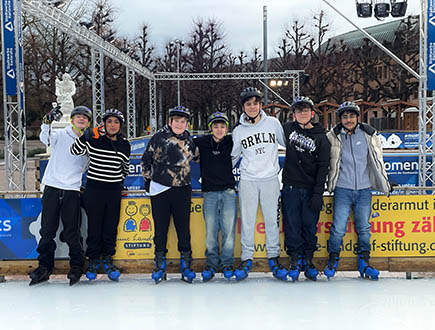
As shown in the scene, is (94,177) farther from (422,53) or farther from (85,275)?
(422,53)

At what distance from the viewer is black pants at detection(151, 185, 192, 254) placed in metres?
4.48

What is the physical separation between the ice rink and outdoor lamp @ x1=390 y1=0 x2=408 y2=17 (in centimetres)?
784

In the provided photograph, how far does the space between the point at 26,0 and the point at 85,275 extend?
770cm

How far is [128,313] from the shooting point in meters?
3.82

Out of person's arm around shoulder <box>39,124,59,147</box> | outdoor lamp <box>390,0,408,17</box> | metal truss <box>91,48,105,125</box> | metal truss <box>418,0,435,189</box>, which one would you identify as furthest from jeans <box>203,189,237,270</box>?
metal truss <box>91,48,105,125</box>

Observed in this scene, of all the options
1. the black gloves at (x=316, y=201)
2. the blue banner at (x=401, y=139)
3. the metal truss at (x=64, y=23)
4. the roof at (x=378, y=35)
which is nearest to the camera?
the black gloves at (x=316, y=201)

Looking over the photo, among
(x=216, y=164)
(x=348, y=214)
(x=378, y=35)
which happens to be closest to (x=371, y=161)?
(x=348, y=214)

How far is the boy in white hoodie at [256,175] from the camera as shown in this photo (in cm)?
450

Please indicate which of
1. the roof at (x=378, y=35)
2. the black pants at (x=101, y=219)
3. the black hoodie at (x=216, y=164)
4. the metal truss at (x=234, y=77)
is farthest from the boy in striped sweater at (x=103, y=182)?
the roof at (x=378, y=35)

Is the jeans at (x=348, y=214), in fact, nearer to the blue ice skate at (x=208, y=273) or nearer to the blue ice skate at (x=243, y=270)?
the blue ice skate at (x=243, y=270)

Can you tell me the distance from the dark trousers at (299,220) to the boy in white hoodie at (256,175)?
4.6 inches

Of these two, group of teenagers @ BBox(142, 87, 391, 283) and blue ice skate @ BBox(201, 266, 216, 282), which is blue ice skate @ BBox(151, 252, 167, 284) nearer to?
group of teenagers @ BBox(142, 87, 391, 283)

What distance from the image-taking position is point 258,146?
4496 millimetres

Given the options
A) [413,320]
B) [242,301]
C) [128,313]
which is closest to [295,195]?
[242,301]
